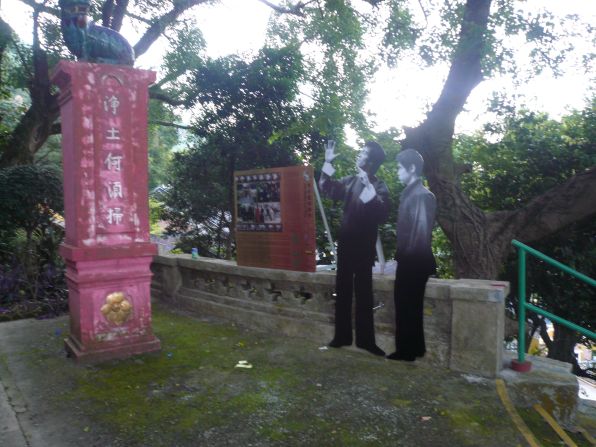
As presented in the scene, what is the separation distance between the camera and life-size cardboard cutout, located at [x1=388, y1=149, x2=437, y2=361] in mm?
4500

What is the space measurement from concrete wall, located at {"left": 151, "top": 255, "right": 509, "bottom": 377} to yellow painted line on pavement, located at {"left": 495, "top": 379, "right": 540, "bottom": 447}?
0.18m

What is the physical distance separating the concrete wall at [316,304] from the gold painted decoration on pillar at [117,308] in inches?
62.9

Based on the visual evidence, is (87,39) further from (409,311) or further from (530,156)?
(530,156)

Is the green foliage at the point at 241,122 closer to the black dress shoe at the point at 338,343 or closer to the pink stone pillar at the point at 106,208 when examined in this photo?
the pink stone pillar at the point at 106,208

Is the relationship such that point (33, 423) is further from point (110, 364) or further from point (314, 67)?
point (314, 67)

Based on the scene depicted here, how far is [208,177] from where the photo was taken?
919 cm

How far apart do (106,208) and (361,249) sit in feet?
8.95

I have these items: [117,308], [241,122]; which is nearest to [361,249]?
[117,308]

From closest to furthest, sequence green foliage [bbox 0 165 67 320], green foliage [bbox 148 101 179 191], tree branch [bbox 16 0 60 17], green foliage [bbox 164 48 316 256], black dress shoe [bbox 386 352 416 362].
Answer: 1. black dress shoe [bbox 386 352 416 362]
2. green foliage [bbox 0 165 67 320]
3. green foliage [bbox 164 48 316 256]
4. tree branch [bbox 16 0 60 17]
5. green foliage [bbox 148 101 179 191]

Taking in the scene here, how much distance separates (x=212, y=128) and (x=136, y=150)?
4.15 m

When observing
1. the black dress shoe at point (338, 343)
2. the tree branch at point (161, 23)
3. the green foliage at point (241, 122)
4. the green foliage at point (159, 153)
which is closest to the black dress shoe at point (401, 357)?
the black dress shoe at point (338, 343)

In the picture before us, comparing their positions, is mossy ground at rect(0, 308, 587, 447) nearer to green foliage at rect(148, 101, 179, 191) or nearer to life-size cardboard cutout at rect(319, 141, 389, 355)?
life-size cardboard cutout at rect(319, 141, 389, 355)

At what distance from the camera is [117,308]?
483cm

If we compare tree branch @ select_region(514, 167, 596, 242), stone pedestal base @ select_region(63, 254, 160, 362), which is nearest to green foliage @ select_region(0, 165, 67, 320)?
stone pedestal base @ select_region(63, 254, 160, 362)
